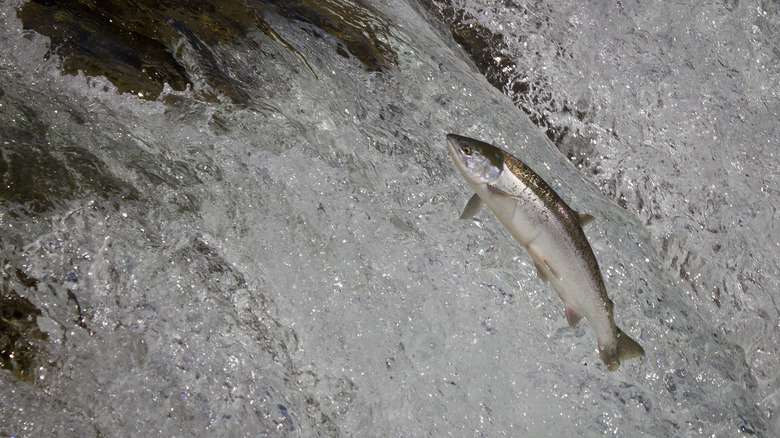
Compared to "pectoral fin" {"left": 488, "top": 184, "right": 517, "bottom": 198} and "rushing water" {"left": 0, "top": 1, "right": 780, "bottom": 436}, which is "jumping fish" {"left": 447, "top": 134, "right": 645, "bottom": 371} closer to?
"pectoral fin" {"left": 488, "top": 184, "right": 517, "bottom": 198}

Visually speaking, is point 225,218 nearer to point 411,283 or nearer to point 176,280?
point 176,280

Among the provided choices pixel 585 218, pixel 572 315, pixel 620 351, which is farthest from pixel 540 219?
pixel 620 351

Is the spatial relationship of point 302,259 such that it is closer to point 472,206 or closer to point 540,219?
point 472,206

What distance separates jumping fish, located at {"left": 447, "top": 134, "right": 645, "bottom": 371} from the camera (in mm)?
1865

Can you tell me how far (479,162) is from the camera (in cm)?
187

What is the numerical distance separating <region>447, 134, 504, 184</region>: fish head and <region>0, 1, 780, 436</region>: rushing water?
18.8 inches

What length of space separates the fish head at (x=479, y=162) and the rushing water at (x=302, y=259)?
1.57ft

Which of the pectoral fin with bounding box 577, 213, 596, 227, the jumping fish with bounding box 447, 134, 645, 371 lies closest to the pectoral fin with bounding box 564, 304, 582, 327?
the jumping fish with bounding box 447, 134, 645, 371

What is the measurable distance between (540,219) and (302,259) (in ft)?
2.58

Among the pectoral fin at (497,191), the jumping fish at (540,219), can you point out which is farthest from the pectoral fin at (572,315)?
the pectoral fin at (497,191)

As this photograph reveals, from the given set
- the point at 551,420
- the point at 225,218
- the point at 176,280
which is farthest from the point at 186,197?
the point at 551,420

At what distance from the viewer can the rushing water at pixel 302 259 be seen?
6.05 feet

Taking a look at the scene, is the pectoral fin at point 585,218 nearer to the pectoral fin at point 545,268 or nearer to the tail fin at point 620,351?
the pectoral fin at point 545,268

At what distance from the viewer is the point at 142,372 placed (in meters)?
1.83
